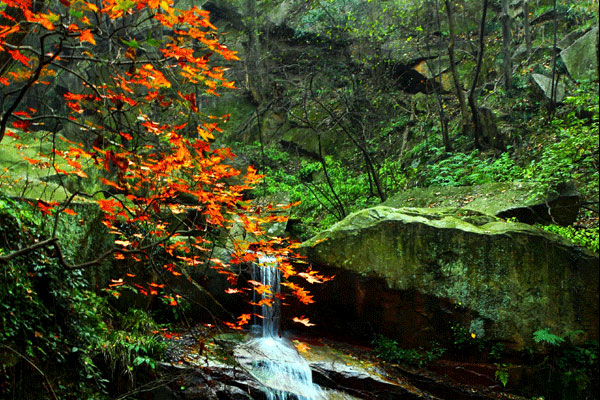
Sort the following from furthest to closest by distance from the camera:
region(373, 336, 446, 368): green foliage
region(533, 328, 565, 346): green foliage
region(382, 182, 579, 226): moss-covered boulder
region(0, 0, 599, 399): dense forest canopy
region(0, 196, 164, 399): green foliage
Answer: region(382, 182, 579, 226): moss-covered boulder < region(373, 336, 446, 368): green foliage < region(533, 328, 565, 346): green foliage < region(0, 196, 164, 399): green foliage < region(0, 0, 599, 399): dense forest canopy

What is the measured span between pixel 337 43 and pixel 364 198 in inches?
325

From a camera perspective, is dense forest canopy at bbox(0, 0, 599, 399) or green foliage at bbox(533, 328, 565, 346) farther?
green foliage at bbox(533, 328, 565, 346)

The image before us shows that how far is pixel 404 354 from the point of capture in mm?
6547

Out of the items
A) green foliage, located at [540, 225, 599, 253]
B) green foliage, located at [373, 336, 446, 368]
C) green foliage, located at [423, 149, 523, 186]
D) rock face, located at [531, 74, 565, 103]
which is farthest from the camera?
rock face, located at [531, 74, 565, 103]

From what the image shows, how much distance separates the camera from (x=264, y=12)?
1788 cm

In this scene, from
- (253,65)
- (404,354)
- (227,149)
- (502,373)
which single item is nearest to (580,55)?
(502,373)

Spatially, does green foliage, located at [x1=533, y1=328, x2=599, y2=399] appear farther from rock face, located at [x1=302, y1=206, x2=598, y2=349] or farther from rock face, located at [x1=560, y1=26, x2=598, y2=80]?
rock face, located at [x1=560, y1=26, x2=598, y2=80]

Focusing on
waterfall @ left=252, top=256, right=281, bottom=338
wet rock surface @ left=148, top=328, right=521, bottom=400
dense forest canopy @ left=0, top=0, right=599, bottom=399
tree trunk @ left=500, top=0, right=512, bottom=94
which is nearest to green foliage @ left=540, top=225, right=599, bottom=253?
dense forest canopy @ left=0, top=0, right=599, bottom=399

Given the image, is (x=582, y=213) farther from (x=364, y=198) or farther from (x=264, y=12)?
(x=264, y=12)

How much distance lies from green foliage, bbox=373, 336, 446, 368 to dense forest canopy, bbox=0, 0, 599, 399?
1656 mm

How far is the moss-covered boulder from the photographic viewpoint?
6.55m

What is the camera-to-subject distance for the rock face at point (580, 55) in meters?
9.53

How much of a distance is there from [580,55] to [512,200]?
219 inches

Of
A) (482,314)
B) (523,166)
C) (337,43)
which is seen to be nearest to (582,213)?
(523,166)
